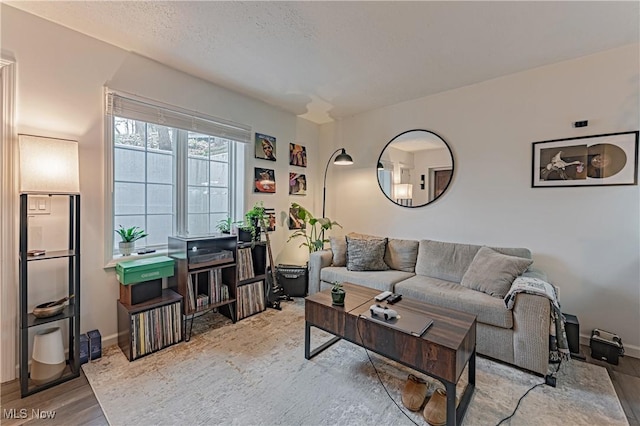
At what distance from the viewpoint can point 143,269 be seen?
2375mm

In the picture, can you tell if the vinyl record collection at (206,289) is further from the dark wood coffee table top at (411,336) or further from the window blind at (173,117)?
the window blind at (173,117)

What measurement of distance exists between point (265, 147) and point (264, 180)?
1.45ft

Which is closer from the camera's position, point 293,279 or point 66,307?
point 66,307

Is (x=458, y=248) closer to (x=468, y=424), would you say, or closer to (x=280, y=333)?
(x=468, y=424)

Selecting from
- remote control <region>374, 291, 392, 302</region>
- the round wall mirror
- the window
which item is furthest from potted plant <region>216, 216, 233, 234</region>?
the round wall mirror

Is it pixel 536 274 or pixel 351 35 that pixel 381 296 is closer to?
pixel 536 274

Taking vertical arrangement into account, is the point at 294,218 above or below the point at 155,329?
above

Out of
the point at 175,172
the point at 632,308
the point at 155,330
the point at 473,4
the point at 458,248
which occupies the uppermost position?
the point at 473,4

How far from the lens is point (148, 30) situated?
7.13 ft

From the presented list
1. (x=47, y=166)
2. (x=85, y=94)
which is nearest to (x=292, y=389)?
(x=47, y=166)

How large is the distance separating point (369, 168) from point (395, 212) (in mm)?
756

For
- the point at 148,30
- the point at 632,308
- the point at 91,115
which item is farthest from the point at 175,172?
the point at 632,308

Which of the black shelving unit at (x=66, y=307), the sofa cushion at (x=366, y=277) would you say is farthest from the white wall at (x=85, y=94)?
the sofa cushion at (x=366, y=277)

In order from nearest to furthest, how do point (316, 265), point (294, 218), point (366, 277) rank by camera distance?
1. point (366, 277)
2. point (316, 265)
3. point (294, 218)
